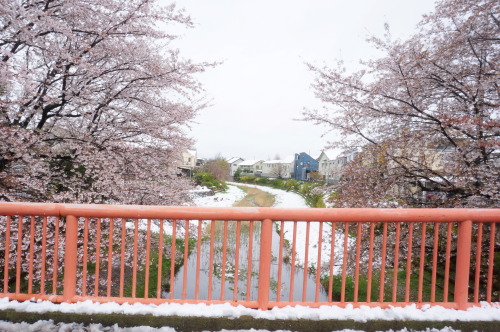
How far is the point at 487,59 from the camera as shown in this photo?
217 inches

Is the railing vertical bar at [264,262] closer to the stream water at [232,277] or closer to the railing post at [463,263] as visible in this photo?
the railing post at [463,263]

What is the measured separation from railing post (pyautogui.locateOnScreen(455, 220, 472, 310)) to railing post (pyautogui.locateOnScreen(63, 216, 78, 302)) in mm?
3564

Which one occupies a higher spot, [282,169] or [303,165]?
[303,165]

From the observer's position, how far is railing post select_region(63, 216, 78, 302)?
228 cm

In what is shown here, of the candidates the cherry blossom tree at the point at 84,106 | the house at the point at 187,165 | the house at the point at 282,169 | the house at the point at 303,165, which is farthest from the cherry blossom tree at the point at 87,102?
the house at the point at 282,169

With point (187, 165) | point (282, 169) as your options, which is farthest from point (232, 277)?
point (282, 169)

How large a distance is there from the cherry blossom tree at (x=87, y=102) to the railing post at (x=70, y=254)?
9.69 feet

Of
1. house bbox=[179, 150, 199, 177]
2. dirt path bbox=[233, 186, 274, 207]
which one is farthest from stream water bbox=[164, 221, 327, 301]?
dirt path bbox=[233, 186, 274, 207]

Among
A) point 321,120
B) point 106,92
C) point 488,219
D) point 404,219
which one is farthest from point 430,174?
point 106,92

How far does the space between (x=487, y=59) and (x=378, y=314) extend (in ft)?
20.6

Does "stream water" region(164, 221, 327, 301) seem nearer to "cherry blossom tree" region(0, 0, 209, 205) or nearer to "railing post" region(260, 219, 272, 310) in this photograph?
"cherry blossom tree" region(0, 0, 209, 205)

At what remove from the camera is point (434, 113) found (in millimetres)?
5488

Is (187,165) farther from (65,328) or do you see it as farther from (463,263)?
(463,263)

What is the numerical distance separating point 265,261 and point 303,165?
64.7 metres
